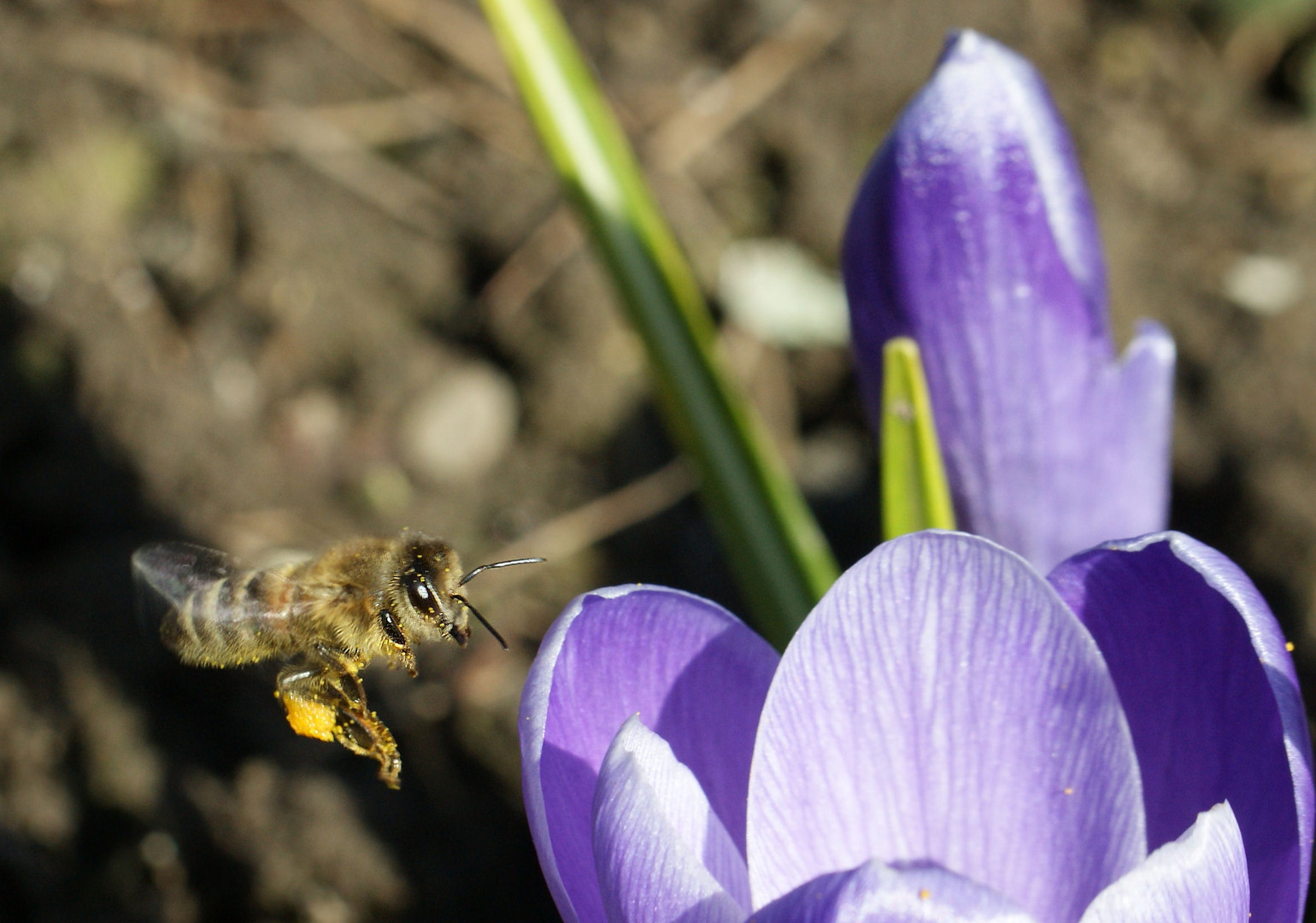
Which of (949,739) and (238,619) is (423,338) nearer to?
(238,619)

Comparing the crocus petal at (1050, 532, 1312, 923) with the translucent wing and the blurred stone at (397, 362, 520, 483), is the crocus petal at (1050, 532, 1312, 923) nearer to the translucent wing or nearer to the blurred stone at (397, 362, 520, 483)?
the translucent wing

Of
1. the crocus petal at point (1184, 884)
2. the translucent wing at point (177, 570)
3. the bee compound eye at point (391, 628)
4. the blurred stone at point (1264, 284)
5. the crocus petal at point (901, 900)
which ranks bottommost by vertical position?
the blurred stone at point (1264, 284)

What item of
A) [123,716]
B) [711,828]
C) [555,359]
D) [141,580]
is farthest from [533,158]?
[711,828]

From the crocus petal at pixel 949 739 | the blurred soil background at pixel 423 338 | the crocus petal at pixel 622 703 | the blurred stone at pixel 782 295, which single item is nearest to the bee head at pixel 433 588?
the crocus petal at pixel 622 703

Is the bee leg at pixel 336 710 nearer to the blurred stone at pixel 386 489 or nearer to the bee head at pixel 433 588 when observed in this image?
the bee head at pixel 433 588

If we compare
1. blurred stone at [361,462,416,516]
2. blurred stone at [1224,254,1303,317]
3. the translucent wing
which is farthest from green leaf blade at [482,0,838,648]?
Answer: blurred stone at [1224,254,1303,317]

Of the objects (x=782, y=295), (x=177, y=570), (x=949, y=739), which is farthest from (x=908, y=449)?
(x=782, y=295)

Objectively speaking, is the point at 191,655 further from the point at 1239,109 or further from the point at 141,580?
the point at 1239,109

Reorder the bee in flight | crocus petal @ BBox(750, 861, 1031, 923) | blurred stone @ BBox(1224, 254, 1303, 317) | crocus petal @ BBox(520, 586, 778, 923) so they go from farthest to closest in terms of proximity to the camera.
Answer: blurred stone @ BBox(1224, 254, 1303, 317) → the bee in flight → crocus petal @ BBox(520, 586, 778, 923) → crocus petal @ BBox(750, 861, 1031, 923)
